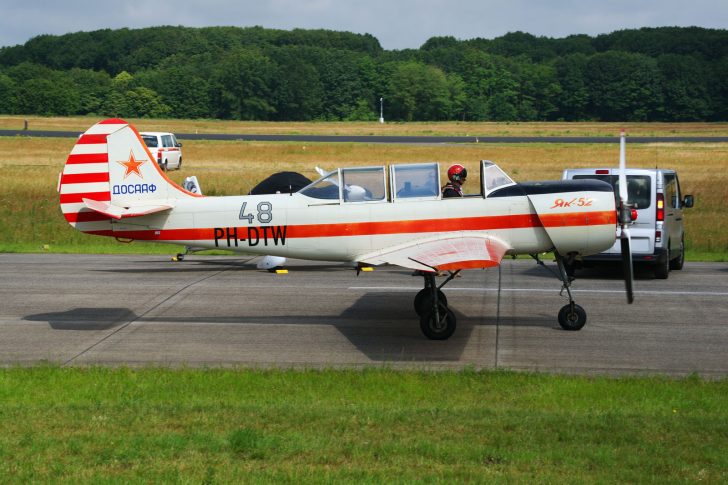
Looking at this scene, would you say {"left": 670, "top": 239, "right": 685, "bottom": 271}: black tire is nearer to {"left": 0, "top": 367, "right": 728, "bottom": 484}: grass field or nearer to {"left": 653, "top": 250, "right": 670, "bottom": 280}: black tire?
{"left": 653, "top": 250, "right": 670, "bottom": 280}: black tire

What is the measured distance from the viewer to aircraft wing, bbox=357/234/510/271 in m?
11.9

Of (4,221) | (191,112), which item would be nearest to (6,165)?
(4,221)

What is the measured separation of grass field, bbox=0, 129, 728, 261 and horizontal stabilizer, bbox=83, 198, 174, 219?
929 centimetres

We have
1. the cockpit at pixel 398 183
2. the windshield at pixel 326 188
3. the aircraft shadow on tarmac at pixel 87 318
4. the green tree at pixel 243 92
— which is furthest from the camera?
the green tree at pixel 243 92

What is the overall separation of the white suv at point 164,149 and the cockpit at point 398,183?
3247 centimetres

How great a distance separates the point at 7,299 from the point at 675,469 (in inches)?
491

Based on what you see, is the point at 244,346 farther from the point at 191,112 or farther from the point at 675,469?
the point at 191,112

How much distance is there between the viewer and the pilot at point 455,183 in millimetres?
13922

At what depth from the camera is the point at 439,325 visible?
1303 centimetres

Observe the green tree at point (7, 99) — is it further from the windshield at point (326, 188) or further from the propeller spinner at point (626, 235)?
the propeller spinner at point (626, 235)

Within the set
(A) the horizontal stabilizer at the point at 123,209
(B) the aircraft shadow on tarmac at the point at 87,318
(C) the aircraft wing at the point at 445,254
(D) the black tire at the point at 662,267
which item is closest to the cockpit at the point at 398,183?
(C) the aircraft wing at the point at 445,254

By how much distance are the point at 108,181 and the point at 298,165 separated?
1450 inches

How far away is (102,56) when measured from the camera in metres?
163

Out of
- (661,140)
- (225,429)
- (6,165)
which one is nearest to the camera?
(225,429)
